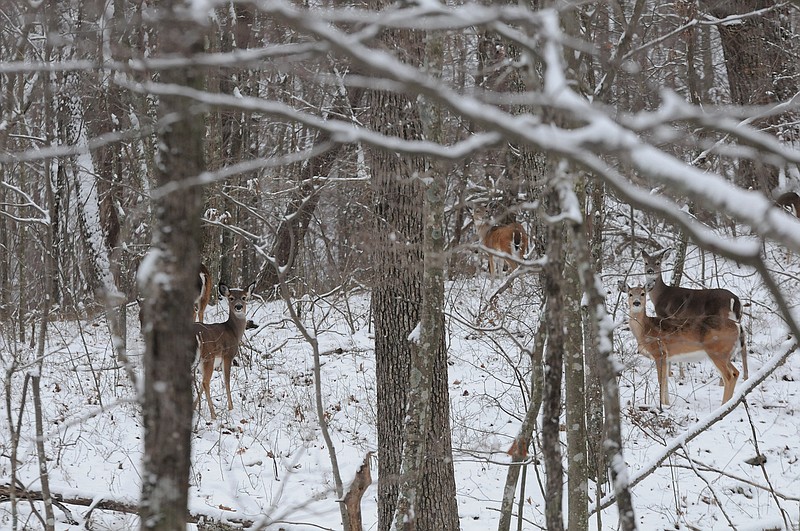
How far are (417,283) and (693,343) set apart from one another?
4.75 m

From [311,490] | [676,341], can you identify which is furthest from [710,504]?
[311,490]

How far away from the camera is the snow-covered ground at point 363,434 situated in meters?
7.01

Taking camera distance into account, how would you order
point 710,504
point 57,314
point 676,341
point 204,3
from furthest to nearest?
point 57,314 < point 676,341 < point 710,504 < point 204,3

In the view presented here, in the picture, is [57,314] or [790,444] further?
[57,314]

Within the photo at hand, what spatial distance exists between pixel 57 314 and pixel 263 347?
4.30m

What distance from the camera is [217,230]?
38.5 ft

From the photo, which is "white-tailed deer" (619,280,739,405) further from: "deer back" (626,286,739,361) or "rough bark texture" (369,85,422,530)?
"rough bark texture" (369,85,422,530)

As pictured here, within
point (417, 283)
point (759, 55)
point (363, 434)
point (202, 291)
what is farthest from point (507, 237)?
point (417, 283)

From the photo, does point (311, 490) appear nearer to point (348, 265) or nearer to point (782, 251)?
point (348, 265)

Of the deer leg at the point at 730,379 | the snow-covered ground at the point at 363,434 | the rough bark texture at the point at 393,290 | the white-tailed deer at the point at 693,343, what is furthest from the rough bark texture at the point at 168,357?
the deer leg at the point at 730,379

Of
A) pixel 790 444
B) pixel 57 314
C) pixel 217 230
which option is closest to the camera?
pixel 790 444

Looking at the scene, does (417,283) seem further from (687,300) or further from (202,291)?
(202,291)

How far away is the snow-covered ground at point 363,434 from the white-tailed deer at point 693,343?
0.24 meters

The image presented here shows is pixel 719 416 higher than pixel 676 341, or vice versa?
pixel 676 341
